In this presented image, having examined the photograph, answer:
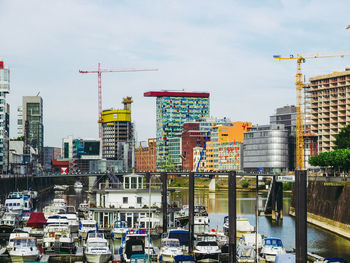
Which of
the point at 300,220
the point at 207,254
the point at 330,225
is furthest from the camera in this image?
the point at 330,225

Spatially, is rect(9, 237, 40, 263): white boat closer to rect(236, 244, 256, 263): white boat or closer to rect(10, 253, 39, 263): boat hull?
rect(10, 253, 39, 263): boat hull

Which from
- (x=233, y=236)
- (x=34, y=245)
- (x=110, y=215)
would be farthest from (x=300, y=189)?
(x=110, y=215)

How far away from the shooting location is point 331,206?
11944cm

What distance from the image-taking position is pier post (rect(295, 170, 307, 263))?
58812mm

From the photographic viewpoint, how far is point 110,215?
102 m

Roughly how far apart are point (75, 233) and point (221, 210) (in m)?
73.6

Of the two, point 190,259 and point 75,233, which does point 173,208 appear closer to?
point 75,233

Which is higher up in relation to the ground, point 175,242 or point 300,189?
point 300,189

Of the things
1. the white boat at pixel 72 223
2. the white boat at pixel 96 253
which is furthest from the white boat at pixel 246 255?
the white boat at pixel 72 223

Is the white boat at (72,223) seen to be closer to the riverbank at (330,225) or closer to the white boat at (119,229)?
the white boat at (119,229)

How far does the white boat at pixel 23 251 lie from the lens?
7344 centimetres

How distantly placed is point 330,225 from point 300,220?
196 feet

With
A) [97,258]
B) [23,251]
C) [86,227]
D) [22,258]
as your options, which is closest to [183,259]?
[97,258]

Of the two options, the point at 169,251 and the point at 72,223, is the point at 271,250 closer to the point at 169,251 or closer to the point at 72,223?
the point at 169,251
